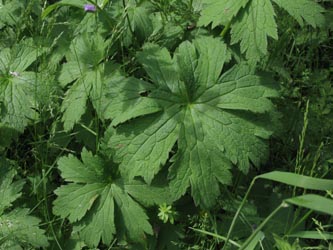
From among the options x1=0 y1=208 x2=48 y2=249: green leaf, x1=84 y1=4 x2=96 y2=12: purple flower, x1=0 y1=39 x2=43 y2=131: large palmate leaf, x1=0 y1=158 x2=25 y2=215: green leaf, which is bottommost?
x1=0 y1=208 x2=48 y2=249: green leaf

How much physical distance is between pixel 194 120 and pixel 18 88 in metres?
0.93

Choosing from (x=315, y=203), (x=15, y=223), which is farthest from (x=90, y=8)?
(x=315, y=203)

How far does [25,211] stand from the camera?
251cm

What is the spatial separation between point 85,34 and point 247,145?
1037 millimetres

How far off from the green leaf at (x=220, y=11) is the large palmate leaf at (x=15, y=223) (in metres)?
1.22

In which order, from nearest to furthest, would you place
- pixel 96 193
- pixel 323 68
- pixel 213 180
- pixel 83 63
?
pixel 213 180 → pixel 96 193 → pixel 83 63 → pixel 323 68

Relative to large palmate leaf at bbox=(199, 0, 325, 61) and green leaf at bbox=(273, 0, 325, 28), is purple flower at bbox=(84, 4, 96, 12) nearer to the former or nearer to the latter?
large palmate leaf at bbox=(199, 0, 325, 61)

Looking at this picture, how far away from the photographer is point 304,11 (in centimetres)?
229

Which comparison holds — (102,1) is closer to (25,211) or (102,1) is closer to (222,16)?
(222,16)

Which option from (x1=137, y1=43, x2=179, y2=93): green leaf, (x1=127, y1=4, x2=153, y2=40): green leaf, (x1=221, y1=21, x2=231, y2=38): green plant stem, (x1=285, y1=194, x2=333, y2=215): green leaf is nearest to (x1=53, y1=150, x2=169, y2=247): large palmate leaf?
(x1=137, y1=43, x2=179, y2=93): green leaf

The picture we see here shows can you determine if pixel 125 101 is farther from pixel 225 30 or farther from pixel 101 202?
pixel 225 30

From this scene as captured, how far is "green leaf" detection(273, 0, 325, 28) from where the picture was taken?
227cm

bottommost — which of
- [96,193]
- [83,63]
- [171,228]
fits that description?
[171,228]

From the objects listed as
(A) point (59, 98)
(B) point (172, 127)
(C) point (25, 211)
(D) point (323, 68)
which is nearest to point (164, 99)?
(B) point (172, 127)
